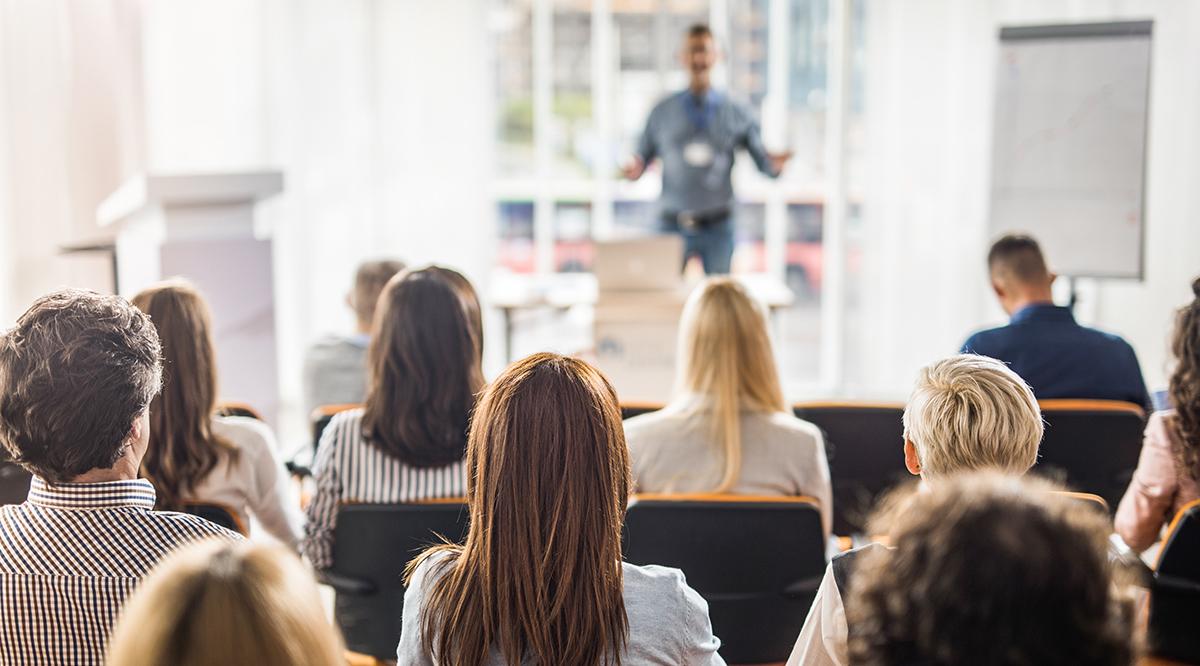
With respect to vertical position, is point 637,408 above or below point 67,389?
below

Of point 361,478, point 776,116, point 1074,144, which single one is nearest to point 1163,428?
point 361,478

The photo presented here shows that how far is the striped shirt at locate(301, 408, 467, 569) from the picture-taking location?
236cm

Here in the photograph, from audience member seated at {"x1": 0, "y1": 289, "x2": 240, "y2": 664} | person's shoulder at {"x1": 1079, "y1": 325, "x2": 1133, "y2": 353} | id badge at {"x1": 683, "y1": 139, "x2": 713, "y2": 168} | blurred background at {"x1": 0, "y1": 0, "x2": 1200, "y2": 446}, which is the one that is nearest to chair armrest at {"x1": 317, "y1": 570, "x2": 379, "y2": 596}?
audience member seated at {"x1": 0, "y1": 289, "x2": 240, "y2": 664}

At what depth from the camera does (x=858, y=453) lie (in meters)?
2.98

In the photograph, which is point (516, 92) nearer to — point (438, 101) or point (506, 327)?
point (438, 101)

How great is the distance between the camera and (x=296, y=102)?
6.13 meters

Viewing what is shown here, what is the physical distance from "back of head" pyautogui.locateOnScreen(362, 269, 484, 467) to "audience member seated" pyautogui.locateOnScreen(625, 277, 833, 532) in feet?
1.34

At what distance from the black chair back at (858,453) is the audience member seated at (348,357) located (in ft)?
4.49

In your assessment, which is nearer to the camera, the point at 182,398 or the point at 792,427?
the point at 182,398

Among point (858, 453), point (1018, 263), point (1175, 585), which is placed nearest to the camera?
point (1175, 585)

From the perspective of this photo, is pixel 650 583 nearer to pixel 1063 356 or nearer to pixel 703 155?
pixel 1063 356

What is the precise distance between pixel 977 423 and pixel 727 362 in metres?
0.92

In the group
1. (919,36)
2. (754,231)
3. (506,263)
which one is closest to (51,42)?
(506,263)

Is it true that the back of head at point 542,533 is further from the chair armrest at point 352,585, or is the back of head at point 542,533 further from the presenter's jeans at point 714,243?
the presenter's jeans at point 714,243
